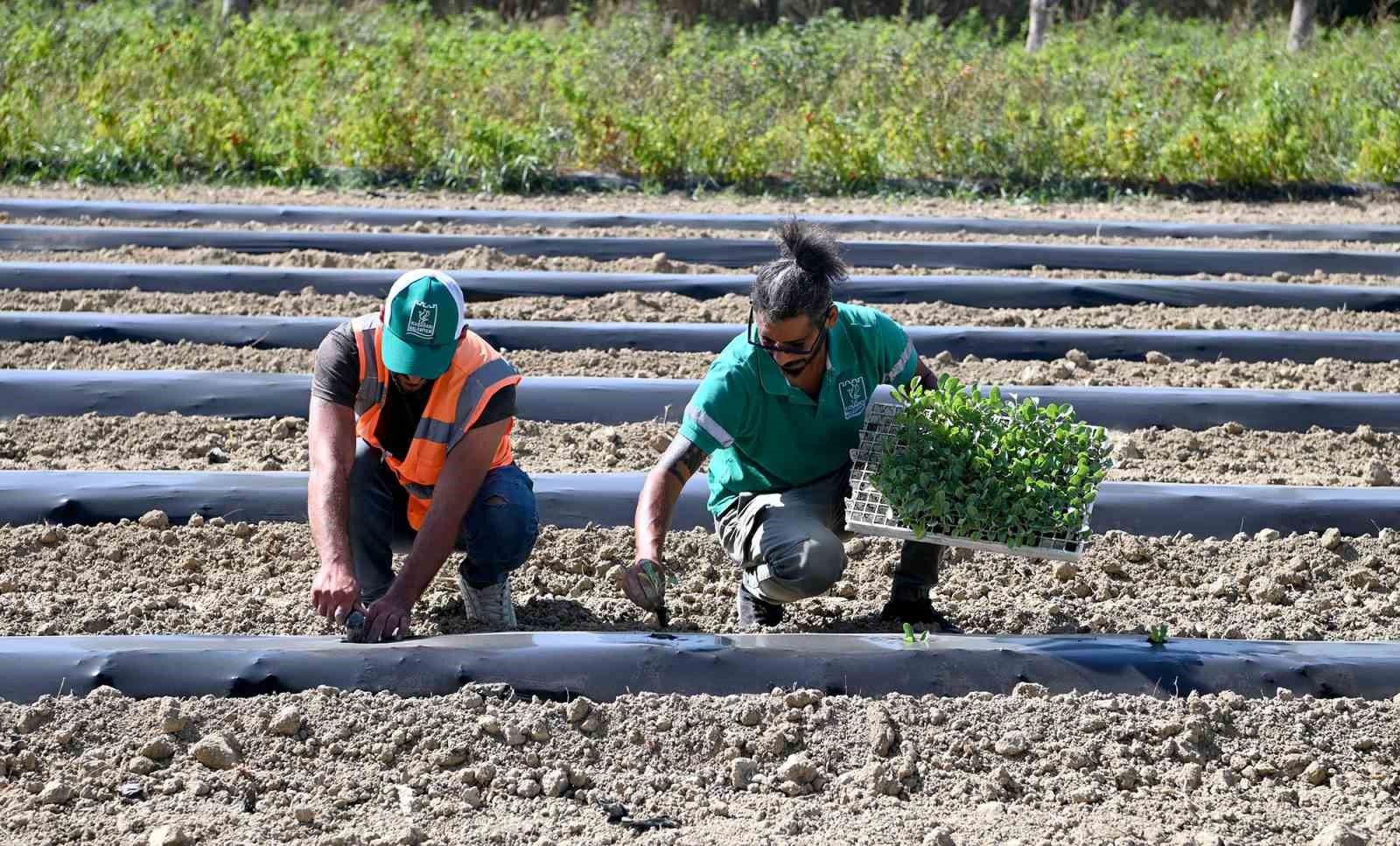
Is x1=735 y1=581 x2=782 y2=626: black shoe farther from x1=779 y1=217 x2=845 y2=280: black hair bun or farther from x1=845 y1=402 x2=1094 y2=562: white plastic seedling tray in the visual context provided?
x1=779 y1=217 x2=845 y2=280: black hair bun

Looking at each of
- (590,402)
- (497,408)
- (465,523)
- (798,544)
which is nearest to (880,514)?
(798,544)

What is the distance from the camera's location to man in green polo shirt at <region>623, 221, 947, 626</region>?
3.03 metres

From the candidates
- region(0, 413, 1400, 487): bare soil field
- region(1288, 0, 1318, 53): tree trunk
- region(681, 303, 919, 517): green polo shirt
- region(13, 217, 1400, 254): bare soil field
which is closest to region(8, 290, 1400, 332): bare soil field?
region(13, 217, 1400, 254): bare soil field

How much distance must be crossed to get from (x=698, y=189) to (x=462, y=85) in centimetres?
226

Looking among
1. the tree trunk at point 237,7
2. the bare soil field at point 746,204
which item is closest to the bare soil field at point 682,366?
the bare soil field at point 746,204

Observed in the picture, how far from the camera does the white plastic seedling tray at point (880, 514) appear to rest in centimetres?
303

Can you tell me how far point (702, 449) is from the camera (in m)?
3.18

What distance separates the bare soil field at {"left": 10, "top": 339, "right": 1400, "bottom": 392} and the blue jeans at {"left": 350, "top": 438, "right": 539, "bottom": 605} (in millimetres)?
1735

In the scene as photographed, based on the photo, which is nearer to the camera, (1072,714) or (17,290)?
(1072,714)

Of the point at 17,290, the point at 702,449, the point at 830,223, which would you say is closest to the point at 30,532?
the point at 702,449

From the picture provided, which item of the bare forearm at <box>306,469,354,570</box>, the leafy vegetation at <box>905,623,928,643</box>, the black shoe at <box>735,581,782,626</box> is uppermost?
the bare forearm at <box>306,469,354,570</box>

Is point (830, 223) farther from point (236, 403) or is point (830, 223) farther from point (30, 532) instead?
point (30, 532)

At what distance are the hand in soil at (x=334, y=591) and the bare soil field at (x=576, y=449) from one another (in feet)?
4.59

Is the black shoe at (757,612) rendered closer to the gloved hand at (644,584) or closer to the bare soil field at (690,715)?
the bare soil field at (690,715)
